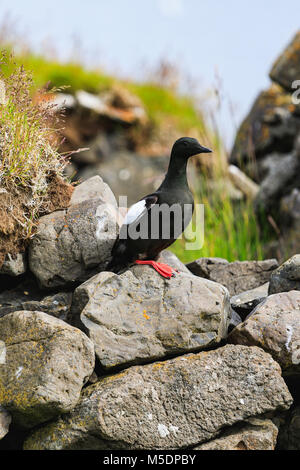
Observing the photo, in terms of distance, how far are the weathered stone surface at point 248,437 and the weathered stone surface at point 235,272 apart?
1.75 m

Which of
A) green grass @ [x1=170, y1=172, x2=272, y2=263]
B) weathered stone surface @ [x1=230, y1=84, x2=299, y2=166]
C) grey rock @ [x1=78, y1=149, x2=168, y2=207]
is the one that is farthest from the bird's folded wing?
grey rock @ [x1=78, y1=149, x2=168, y2=207]

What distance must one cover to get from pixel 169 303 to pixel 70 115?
1124 centimetres

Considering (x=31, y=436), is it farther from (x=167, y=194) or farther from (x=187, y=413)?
(x=167, y=194)

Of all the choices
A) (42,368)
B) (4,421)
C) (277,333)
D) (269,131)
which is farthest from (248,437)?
(269,131)

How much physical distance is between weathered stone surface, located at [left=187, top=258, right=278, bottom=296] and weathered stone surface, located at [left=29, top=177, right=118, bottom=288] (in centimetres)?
132

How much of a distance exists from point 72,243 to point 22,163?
761 mm

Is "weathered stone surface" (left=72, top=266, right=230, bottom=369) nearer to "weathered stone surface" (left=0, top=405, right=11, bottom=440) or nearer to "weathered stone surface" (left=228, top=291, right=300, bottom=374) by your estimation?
"weathered stone surface" (left=228, top=291, right=300, bottom=374)

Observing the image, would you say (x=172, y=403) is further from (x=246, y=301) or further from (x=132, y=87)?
(x=132, y=87)

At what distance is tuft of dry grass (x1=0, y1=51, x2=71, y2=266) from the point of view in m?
4.23

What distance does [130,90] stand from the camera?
52.5 ft

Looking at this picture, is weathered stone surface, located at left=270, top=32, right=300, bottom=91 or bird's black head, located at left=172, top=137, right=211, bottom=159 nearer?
bird's black head, located at left=172, top=137, right=211, bottom=159

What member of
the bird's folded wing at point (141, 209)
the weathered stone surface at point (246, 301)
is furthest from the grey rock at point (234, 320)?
the bird's folded wing at point (141, 209)
